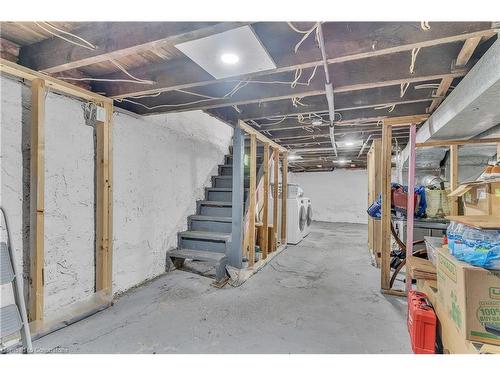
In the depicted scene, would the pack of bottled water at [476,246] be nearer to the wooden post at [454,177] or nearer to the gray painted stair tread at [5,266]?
the wooden post at [454,177]

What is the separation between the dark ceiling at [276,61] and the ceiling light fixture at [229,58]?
0.19 m

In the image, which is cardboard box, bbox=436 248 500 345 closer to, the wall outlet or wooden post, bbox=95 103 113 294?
wooden post, bbox=95 103 113 294

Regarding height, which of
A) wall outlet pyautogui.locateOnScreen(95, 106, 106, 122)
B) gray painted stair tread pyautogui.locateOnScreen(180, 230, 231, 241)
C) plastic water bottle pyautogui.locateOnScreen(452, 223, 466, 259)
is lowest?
gray painted stair tread pyautogui.locateOnScreen(180, 230, 231, 241)

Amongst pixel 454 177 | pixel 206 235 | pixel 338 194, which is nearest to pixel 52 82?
pixel 206 235

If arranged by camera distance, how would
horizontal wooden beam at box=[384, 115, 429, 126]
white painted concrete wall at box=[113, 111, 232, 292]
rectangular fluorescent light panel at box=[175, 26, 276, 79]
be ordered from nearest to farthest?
rectangular fluorescent light panel at box=[175, 26, 276, 79] < horizontal wooden beam at box=[384, 115, 429, 126] < white painted concrete wall at box=[113, 111, 232, 292]

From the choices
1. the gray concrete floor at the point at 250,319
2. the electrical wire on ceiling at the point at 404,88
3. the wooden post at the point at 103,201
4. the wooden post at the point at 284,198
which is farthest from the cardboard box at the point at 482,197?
the wooden post at the point at 103,201

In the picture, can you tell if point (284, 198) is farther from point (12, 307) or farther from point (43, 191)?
point (12, 307)

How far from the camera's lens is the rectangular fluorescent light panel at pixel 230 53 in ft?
4.47

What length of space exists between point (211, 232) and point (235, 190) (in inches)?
28.4

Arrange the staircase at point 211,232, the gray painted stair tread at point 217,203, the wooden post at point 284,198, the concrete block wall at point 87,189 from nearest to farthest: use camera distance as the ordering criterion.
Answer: the concrete block wall at point 87,189 → the staircase at point 211,232 → the gray painted stair tread at point 217,203 → the wooden post at point 284,198

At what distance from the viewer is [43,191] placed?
1.75 m

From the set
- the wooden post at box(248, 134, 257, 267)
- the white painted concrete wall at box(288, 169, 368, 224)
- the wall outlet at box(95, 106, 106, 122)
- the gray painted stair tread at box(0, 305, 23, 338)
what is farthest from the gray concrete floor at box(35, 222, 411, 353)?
the white painted concrete wall at box(288, 169, 368, 224)

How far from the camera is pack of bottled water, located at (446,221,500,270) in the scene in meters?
1.30

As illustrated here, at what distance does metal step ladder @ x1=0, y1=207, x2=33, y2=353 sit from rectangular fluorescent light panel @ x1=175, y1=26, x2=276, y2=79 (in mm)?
1399
